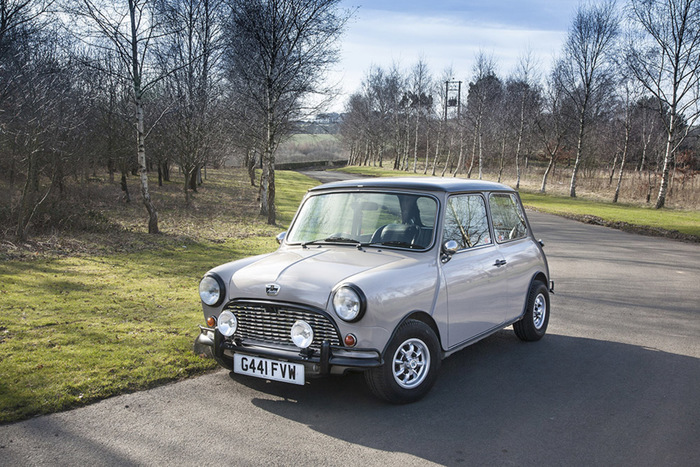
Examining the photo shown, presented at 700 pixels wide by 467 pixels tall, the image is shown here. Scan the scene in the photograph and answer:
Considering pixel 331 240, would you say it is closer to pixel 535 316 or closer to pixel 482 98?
pixel 535 316

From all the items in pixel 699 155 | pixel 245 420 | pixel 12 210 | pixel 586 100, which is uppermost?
pixel 586 100

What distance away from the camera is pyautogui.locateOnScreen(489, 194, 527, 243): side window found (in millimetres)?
5773

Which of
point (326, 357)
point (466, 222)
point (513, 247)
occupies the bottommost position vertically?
point (326, 357)

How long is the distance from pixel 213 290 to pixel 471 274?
2.37 m

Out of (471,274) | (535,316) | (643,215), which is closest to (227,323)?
(471,274)

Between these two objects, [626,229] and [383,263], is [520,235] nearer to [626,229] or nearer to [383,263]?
[383,263]

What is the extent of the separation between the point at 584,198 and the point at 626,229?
17262 mm

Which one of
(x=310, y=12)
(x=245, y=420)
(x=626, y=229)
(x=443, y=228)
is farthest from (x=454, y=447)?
(x=626, y=229)

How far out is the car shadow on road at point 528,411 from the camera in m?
3.59

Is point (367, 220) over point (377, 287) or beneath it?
over

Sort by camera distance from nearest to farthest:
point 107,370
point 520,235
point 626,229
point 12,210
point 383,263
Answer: point 383,263 → point 107,370 → point 520,235 → point 12,210 → point 626,229

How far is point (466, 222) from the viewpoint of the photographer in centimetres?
528

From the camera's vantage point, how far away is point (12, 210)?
12875 millimetres

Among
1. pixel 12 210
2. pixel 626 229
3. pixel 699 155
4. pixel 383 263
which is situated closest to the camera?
pixel 383 263
